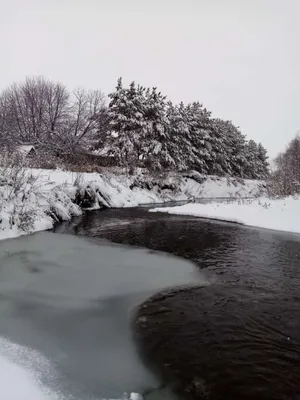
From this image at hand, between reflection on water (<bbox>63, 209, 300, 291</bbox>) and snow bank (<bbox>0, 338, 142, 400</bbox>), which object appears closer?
snow bank (<bbox>0, 338, 142, 400</bbox>)

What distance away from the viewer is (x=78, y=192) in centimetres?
1582

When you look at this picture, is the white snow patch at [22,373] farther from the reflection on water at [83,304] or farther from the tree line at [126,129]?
the tree line at [126,129]

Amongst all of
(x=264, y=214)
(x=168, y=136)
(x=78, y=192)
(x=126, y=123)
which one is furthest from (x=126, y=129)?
(x=264, y=214)

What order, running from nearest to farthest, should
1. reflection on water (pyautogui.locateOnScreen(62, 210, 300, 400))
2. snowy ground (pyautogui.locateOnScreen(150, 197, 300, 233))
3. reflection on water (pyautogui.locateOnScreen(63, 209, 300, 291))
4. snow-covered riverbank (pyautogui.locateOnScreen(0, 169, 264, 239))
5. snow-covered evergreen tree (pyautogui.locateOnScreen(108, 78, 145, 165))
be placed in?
reflection on water (pyautogui.locateOnScreen(62, 210, 300, 400))
reflection on water (pyautogui.locateOnScreen(63, 209, 300, 291))
snow-covered riverbank (pyautogui.locateOnScreen(0, 169, 264, 239))
snowy ground (pyautogui.locateOnScreen(150, 197, 300, 233))
snow-covered evergreen tree (pyautogui.locateOnScreen(108, 78, 145, 165))

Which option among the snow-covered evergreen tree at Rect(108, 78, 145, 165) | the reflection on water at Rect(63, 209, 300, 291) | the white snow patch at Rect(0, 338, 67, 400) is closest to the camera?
the white snow patch at Rect(0, 338, 67, 400)

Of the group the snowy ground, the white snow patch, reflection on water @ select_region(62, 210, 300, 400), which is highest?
the snowy ground

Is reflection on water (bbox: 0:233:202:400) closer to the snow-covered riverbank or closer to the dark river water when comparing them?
the dark river water

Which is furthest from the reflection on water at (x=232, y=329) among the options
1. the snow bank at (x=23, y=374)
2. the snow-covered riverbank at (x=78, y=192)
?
the snow-covered riverbank at (x=78, y=192)

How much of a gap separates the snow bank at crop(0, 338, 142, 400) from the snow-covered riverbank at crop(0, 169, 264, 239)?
19.4ft

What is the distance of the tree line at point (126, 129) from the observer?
2831 centimetres

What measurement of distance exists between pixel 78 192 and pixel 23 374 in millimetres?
13506

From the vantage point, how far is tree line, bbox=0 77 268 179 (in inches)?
1115

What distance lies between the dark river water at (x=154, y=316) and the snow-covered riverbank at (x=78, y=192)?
5.93 feet

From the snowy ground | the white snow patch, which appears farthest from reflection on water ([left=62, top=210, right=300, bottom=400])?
the snowy ground
